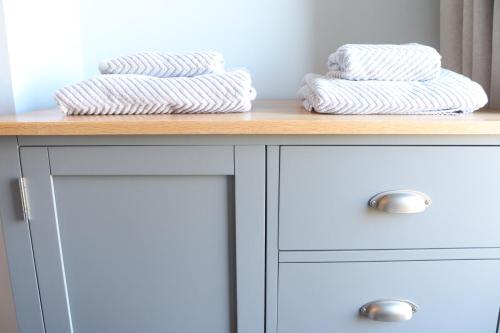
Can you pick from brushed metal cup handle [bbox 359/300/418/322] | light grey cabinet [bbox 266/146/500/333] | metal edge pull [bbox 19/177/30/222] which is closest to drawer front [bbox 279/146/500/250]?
light grey cabinet [bbox 266/146/500/333]

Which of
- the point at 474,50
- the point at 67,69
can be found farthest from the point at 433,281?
the point at 67,69

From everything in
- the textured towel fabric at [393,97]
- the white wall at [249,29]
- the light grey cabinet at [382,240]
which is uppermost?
the white wall at [249,29]

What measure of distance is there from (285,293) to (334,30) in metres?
0.84

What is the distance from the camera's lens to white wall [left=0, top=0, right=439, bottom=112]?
1145 mm

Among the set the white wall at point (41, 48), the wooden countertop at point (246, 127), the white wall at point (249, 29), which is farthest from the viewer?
the white wall at point (249, 29)

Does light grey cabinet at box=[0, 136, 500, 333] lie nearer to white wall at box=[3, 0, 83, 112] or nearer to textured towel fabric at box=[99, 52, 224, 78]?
textured towel fabric at box=[99, 52, 224, 78]

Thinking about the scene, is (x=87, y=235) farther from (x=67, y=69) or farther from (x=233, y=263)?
(x=67, y=69)

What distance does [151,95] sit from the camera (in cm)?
71

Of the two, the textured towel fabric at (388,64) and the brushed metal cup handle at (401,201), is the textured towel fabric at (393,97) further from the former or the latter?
the brushed metal cup handle at (401,201)

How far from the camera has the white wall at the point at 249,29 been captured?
1145mm

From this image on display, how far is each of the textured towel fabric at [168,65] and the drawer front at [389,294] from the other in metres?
0.45

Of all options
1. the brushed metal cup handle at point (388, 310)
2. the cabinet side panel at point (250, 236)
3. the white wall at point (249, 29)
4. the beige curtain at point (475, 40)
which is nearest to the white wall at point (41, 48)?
the white wall at point (249, 29)

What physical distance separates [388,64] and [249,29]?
1.74 ft

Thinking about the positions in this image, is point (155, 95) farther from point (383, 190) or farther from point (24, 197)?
point (383, 190)
